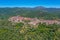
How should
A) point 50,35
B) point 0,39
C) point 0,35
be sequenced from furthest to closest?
point 50,35, point 0,35, point 0,39

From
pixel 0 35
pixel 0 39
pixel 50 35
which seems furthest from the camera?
pixel 50 35

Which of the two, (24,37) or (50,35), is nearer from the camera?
(24,37)

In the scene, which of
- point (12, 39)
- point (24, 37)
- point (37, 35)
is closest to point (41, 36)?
point (37, 35)

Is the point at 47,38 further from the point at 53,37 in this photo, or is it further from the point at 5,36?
the point at 5,36

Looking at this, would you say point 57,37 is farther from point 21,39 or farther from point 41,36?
point 21,39

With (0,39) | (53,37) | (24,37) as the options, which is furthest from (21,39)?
(53,37)

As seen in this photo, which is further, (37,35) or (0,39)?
(37,35)

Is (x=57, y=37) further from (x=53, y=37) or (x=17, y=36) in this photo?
(x=17, y=36)
